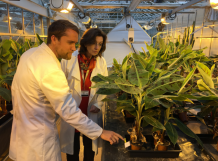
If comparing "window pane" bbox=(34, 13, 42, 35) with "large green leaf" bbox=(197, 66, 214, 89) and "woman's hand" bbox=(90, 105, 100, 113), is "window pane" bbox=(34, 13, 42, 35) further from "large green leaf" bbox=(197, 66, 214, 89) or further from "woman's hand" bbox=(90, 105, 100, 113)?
"large green leaf" bbox=(197, 66, 214, 89)

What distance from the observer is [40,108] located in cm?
96

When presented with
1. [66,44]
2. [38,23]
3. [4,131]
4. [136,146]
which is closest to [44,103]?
[66,44]

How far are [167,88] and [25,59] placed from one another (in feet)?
2.54

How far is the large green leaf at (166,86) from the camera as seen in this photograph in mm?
762

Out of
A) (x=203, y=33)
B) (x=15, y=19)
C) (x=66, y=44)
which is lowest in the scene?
(x=66, y=44)

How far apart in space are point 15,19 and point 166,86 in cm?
569

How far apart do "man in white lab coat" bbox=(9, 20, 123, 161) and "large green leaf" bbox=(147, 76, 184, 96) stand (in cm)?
40

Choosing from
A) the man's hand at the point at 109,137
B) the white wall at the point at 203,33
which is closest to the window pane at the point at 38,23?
the white wall at the point at 203,33

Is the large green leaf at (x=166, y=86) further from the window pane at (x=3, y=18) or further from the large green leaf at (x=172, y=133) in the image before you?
the window pane at (x=3, y=18)

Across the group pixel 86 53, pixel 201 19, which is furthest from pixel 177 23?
pixel 86 53

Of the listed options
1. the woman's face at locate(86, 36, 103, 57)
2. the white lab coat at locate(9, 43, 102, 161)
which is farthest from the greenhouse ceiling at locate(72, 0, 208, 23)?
the white lab coat at locate(9, 43, 102, 161)

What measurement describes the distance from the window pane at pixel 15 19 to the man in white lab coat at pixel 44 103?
476 centimetres

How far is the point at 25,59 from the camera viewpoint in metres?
0.92

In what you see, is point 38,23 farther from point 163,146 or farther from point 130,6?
point 163,146
